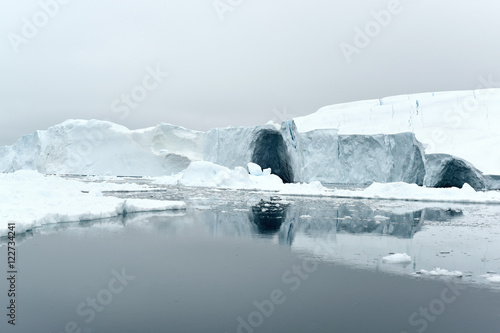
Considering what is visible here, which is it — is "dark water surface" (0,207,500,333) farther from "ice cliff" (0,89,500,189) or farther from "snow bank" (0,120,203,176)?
"snow bank" (0,120,203,176)

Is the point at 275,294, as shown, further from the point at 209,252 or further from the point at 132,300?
the point at 209,252

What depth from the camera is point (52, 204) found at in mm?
8344

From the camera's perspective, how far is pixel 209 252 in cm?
562

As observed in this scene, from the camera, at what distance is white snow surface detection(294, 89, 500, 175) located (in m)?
23.3

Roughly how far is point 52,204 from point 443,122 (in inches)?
1012

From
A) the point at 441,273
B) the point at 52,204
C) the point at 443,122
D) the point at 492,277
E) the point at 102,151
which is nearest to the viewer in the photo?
the point at 492,277

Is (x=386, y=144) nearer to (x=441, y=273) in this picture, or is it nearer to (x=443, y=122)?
(x=443, y=122)

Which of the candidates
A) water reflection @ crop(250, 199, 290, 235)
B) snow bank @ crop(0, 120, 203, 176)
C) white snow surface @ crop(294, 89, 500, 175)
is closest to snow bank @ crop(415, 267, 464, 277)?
water reflection @ crop(250, 199, 290, 235)
